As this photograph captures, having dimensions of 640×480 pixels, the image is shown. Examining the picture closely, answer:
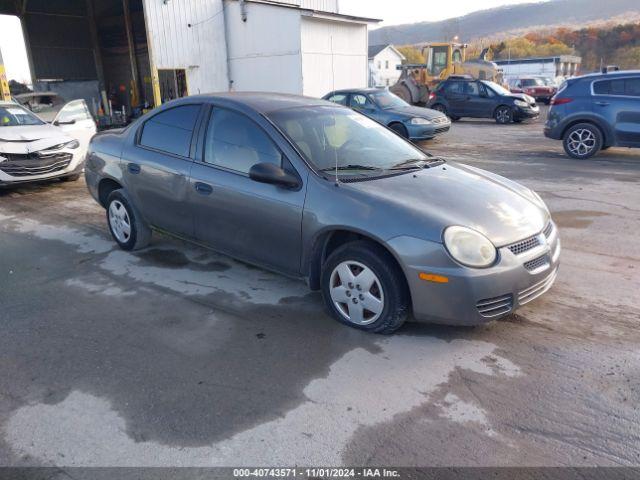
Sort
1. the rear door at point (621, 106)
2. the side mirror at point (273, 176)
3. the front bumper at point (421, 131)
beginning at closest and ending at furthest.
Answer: the side mirror at point (273, 176)
the rear door at point (621, 106)
the front bumper at point (421, 131)

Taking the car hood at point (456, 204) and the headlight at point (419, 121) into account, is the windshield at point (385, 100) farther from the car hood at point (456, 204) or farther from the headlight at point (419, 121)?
the car hood at point (456, 204)

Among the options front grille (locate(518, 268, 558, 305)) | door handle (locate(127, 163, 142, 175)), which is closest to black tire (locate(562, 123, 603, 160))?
front grille (locate(518, 268, 558, 305))

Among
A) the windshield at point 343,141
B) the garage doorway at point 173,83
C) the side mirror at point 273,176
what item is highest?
the garage doorway at point 173,83

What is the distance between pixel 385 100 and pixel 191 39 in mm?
9875

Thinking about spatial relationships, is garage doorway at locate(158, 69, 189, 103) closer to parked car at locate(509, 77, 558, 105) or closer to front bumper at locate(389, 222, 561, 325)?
front bumper at locate(389, 222, 561, 325)

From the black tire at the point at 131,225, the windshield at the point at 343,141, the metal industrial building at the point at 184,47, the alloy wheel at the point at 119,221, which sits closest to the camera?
the windshield at the point at 343,141

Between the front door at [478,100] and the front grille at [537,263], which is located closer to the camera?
the front grille at [537,263]

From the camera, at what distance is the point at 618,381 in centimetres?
307

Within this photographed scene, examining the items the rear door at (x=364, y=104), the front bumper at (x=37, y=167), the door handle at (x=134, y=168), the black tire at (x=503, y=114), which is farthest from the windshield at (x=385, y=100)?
the door handle at (x=134, y=168)

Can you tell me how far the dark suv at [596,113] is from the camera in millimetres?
9797

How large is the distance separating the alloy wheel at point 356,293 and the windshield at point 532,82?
104 feet

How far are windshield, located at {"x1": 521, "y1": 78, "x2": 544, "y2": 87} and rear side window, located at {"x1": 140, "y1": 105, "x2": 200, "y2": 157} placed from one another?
30913 millimetres

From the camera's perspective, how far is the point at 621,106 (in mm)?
9836

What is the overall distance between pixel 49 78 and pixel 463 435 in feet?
87.6
